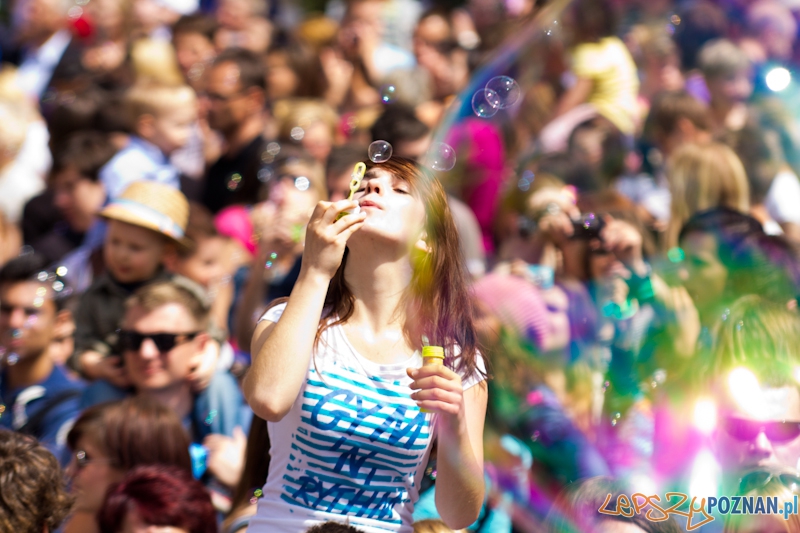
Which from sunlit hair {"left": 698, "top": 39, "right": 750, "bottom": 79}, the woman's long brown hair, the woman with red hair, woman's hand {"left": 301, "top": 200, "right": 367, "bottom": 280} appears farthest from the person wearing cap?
sunlit hair {"left": 698, "top": 39, "right": 750, "bottom": 79}

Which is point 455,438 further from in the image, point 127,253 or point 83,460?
point 127,253

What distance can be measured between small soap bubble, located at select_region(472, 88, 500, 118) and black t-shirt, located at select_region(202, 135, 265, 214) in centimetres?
224

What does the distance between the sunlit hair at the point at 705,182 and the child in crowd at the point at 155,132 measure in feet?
10.2

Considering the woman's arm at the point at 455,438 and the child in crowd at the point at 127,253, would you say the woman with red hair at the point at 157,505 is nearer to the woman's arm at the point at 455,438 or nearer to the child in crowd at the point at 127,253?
the woman's arm at the point at 455,438

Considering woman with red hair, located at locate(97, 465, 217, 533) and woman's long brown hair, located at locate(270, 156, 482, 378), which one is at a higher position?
woman's long brown hair, located at locate(270, 156, 482, 378)

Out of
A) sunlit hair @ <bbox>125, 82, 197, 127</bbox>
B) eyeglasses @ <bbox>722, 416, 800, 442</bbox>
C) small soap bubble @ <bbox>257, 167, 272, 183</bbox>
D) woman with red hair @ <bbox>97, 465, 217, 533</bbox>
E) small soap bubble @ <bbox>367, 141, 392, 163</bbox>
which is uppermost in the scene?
small soap bubble @ <bbox>367, 141, 392, 163</bbox>

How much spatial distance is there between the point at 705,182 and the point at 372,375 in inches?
86.3

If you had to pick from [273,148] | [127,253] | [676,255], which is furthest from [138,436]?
[273,148]

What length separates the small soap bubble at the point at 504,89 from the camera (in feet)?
11.7

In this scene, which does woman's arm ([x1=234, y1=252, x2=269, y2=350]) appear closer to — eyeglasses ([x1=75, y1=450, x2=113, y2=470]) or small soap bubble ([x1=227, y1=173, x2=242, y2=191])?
eyeglasses ([x1=75, y1=450, x2=113, y2=470])

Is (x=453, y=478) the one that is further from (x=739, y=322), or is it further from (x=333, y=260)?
(x=739, y=322)

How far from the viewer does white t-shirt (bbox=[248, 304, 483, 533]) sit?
2.13 metres

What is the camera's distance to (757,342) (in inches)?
101

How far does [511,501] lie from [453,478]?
2.52ft
